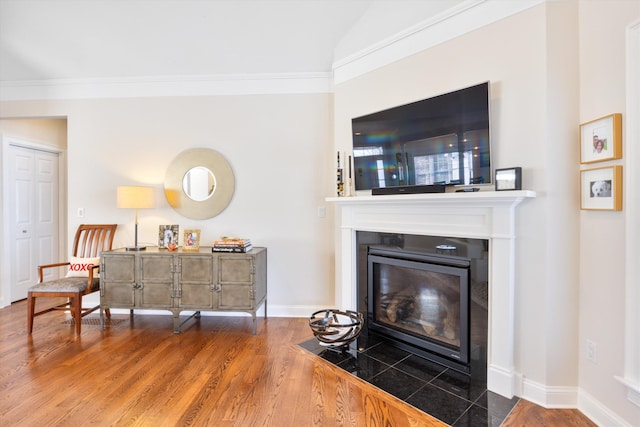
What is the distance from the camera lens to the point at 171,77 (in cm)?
340

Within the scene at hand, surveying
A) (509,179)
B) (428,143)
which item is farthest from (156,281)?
(509,179)

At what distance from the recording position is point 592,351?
1.74 meters

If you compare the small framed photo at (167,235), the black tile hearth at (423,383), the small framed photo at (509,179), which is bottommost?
the black tile hearth at (423,383)

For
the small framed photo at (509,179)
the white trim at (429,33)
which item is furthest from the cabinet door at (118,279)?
the small framed photo at (509,179)

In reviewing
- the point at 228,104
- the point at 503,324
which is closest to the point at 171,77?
the point at 228,104

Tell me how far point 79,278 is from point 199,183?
58.6 inches

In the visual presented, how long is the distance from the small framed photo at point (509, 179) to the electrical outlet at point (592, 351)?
3.14 feet

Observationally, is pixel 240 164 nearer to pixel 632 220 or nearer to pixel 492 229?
pixel 492 229

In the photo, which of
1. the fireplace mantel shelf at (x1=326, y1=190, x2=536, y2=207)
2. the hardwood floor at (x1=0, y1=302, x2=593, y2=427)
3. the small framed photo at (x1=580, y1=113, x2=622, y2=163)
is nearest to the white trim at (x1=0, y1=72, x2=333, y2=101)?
the fireplace mantel shelf at (x1=326, y1=190, x2=536, y2=207)

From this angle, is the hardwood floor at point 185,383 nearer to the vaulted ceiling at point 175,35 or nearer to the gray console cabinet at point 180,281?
the gray console cabinet at point 180,281

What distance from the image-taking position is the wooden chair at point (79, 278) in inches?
112

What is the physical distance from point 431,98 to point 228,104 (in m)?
2.20

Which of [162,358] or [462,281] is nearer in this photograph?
[462,281]

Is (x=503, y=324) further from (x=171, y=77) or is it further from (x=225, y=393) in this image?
(x=171, y=77)
